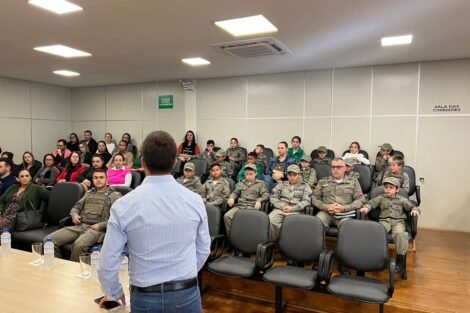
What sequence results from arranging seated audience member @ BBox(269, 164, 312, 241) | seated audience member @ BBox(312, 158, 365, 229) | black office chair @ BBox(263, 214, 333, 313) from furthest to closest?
seated audience member @ BBox(269, 164, 312, 241) < seated audience member @ BBox(312, 158, 365, 229) < black office chair @ BBox(263, 214, 333, 313)

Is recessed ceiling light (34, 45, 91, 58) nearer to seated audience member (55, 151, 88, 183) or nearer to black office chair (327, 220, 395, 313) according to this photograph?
seated audience member (55, 151, 88, 183)

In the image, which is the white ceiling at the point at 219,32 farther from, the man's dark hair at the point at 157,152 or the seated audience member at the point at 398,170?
the man's dark hair at the point at 157,152

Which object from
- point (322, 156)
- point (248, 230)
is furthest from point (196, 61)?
point (248, 230)

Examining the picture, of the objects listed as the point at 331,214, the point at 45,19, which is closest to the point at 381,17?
the point at 331,214

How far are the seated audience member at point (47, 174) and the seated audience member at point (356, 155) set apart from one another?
16.5 ft

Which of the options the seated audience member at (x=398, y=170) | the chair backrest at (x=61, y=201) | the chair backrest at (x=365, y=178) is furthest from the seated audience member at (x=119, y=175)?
the seated audience member at (x=398, y=170)

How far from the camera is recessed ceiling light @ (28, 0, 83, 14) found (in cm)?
336

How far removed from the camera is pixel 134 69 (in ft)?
21.8

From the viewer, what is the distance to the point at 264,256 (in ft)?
10.1

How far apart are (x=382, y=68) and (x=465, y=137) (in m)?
1.78

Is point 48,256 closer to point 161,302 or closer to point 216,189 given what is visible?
point 161,302

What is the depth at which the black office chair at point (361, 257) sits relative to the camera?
8.85 ft

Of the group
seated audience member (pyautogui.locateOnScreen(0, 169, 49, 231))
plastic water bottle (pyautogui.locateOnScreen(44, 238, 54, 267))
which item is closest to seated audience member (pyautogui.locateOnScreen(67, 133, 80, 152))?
seated audience member (pyautogui.locateOnScreen(0, 169, 49, 231))

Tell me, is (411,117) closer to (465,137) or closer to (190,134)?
(465,137)
